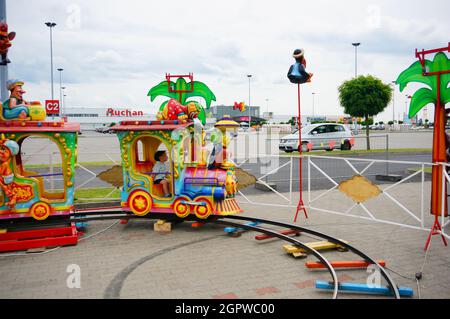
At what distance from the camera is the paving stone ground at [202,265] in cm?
525

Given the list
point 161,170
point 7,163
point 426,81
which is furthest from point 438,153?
point 7,163

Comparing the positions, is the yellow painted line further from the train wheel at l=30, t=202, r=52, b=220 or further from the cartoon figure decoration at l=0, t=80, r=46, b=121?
the cartoon figure decoration at l=0, t=80, r=46, b=121

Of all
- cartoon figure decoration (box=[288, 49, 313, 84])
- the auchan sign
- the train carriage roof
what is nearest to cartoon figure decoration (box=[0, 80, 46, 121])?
the train carriage roof

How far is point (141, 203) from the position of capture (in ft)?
27.7

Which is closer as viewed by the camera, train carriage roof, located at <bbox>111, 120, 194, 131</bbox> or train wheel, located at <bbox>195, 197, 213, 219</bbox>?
train carriage roof, located at <bbox>111, 120, 194, 131</bbox>

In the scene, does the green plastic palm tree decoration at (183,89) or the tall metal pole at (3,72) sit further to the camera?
the tall metal pole at (3,72)

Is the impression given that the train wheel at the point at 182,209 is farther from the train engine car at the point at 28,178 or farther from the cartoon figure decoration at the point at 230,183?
the train engine car at the point at 28,178

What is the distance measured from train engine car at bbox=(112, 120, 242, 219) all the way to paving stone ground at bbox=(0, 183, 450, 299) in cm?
55

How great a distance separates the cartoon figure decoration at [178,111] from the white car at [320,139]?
15.5 m

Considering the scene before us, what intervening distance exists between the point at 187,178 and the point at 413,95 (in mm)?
4846

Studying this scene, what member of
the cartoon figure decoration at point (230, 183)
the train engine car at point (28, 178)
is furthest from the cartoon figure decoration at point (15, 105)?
the cartoon figure decoration at point (230, 183)

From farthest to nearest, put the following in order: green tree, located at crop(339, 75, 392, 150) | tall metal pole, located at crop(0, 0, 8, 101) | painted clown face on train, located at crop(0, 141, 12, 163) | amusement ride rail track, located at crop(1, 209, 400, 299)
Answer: green tree, located at crop(339, 75, 392, 150)
tall metal pole, located at crop(0, 0, 8, 101)
painted clown face on train, located at crop(0, 141, 12, 163)
amusement ride rail track, located at crop(1, 209, 400, 299)

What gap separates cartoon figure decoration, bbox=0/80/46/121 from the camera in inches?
308

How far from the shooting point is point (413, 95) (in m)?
7.41
